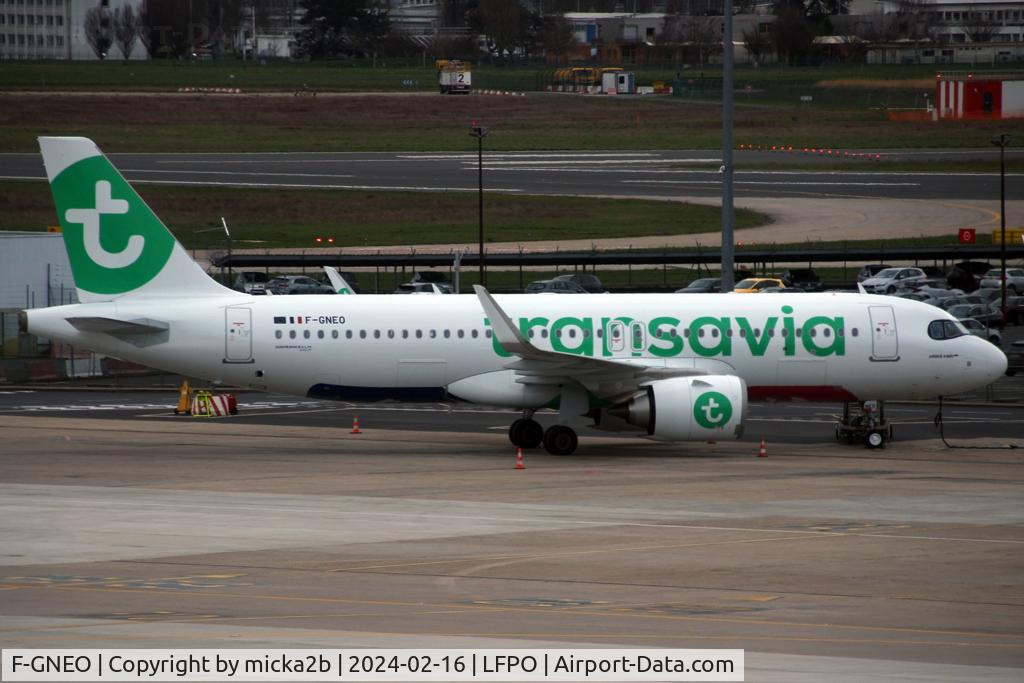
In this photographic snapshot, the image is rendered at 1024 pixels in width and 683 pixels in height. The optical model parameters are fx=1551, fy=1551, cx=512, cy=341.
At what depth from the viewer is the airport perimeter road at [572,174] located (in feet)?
360

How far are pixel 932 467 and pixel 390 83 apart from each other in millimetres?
143987

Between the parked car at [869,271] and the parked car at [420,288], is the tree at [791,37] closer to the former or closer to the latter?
the parked car at [869,271]

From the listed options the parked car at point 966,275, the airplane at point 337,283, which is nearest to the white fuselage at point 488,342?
the airplane at point 337,283

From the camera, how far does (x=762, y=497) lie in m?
29.7

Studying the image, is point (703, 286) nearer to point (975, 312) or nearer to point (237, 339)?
point (975, 312)

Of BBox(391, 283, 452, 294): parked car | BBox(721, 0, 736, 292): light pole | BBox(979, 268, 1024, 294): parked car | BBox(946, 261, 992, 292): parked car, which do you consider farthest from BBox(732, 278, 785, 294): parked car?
BBox(721, 0, 736, 292): light pole

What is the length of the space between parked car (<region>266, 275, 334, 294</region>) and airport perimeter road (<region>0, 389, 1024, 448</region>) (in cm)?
2010

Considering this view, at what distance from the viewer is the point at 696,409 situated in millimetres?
34969

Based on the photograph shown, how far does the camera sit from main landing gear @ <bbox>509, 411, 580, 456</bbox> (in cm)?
3650

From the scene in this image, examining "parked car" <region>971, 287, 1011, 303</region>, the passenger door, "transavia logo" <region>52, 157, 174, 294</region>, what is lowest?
"parked car" <region>971, 287, 1011, 303</region>

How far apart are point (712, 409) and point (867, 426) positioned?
5.32 metres

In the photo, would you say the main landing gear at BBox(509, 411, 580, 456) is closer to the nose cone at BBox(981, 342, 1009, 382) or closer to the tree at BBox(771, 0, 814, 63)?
the nose cone at BBox(981, 342, 1009, 382)

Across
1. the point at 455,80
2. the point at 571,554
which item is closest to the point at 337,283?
the point at 571,554

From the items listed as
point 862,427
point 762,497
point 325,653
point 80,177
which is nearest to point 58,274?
point 80,177
